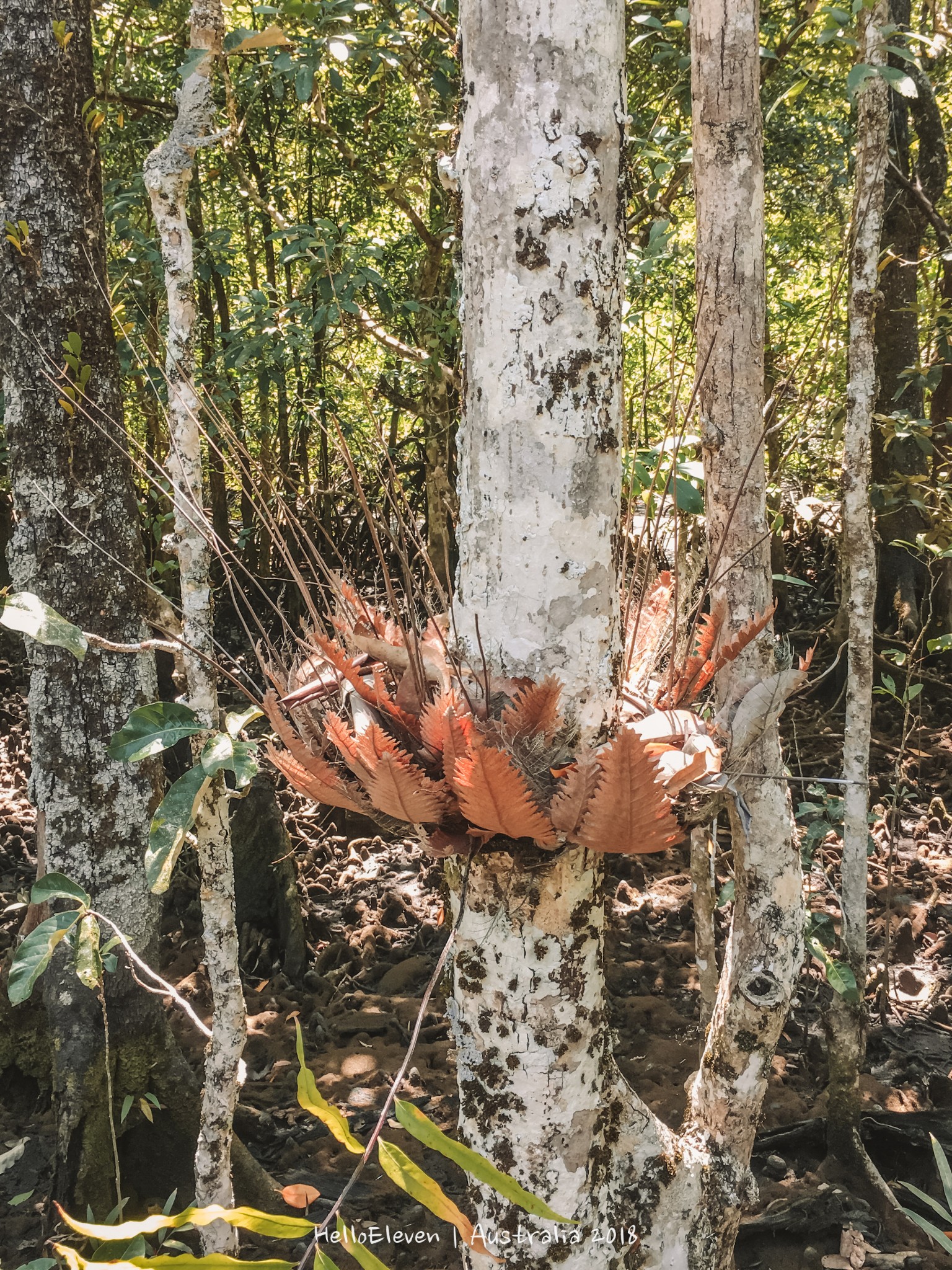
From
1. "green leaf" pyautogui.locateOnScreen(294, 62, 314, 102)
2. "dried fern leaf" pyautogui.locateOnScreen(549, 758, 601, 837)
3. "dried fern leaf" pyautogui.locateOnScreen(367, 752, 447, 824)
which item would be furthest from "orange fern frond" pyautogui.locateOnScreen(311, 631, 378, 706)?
"green leaf" pyautogui.locateOnScreen(294, 62, 314, 102)

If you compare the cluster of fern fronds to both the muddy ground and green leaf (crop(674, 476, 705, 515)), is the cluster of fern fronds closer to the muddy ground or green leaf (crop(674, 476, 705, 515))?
the muddy ground

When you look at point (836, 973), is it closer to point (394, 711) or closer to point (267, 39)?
point (394, 711)

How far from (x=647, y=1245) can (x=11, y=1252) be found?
2.26 metres

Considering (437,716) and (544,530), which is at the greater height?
(544,530)

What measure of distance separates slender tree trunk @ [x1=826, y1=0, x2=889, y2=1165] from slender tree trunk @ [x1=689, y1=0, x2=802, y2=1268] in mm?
914

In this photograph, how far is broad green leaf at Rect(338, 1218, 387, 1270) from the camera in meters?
0.68

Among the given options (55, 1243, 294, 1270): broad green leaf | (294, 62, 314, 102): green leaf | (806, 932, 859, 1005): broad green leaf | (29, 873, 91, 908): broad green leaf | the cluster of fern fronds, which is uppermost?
(294, 62, 314, 102): green leaf

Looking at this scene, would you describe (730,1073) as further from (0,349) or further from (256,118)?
(256,118)

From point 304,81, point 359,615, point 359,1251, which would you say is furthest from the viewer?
point 304,81

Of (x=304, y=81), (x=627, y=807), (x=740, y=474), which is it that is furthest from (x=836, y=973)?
(x=304, y=81)

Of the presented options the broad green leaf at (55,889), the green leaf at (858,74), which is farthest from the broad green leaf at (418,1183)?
the green leaf at (858,74)

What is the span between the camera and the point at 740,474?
1.73 meters

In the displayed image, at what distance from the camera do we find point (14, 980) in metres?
1.56

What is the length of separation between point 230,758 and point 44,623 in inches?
14.1
